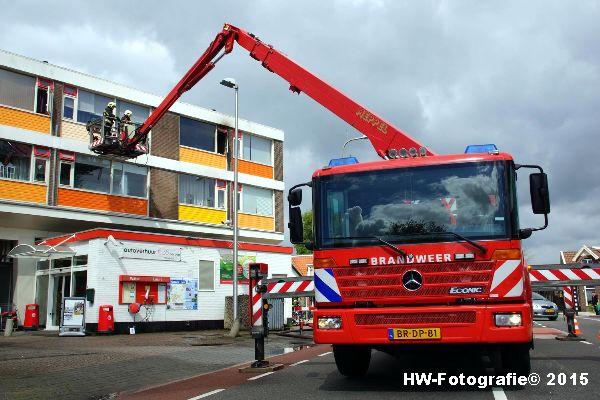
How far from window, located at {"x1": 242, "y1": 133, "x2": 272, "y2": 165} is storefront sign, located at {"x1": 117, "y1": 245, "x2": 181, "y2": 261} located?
35.5ft

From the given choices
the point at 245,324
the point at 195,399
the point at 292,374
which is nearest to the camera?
the point at 195,399

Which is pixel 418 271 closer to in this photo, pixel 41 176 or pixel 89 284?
pixel 89 284

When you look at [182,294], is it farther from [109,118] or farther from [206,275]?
[109,118]

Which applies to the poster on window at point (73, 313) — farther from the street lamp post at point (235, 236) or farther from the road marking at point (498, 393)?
the road marking at point (498, 393)

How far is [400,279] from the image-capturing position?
25.4 ft

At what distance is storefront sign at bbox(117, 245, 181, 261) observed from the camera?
2338cm

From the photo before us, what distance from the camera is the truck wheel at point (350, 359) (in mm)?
8984

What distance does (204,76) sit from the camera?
21.5 m

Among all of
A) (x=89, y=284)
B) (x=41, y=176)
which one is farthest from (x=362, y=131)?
(x=41, y=176)

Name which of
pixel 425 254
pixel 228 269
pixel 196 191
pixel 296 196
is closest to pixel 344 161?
pixel 296 196

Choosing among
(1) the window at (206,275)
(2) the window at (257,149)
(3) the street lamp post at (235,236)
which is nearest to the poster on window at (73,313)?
(3) the street lamp post at (235,236)

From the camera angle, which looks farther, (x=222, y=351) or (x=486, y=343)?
(x=222, y=351)

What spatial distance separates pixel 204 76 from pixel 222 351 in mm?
10377

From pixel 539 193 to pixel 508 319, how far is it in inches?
69.7
